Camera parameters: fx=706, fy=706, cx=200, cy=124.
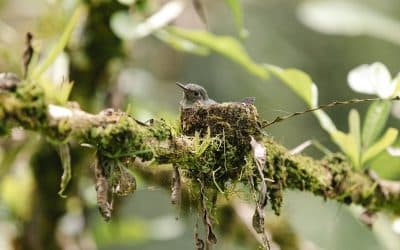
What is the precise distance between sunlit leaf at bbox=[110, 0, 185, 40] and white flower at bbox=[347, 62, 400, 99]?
432 mm

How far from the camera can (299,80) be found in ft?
3.63

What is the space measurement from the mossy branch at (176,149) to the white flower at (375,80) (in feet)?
0.39

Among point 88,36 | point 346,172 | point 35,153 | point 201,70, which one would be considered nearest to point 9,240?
point 35,153

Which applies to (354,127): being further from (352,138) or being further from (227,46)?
(227,46)

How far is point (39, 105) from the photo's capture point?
2.22ft

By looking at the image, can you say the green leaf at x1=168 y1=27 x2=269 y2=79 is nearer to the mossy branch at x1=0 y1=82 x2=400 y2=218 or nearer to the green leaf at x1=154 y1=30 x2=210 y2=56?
the green leaf at x1=154 y1=30 x2=210 y2=56

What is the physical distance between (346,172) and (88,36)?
0.69 metres

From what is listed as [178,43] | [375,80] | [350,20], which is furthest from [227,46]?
[350,20]

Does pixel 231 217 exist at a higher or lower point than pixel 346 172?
higher

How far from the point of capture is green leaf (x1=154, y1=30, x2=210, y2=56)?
1.39m

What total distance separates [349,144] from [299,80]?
134 mm

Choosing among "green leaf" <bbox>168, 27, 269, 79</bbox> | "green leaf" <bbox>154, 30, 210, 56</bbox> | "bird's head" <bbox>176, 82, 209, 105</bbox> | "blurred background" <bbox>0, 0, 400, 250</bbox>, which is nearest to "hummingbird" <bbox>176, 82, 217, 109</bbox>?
"bird's head" <bbox>176, 82, 209, 105</bbox>

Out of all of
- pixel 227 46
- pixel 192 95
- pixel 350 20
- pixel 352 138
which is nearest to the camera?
pixel 192 95

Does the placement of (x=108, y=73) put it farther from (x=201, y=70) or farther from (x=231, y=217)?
(x=201, y=70)
